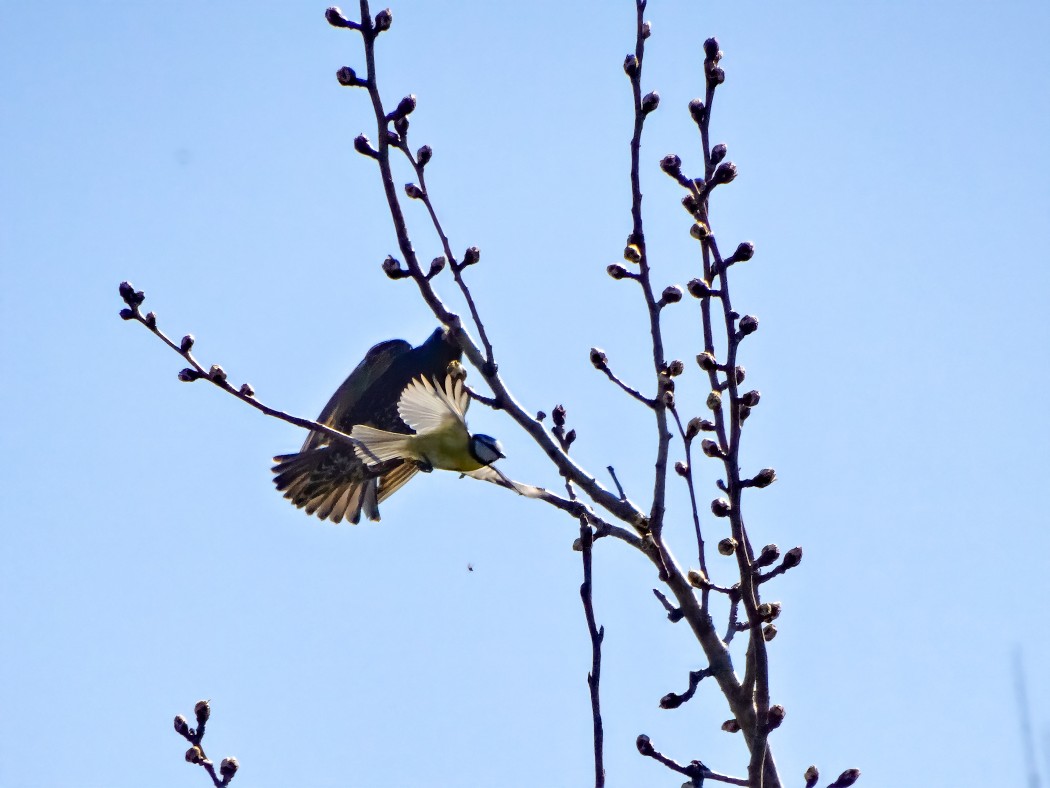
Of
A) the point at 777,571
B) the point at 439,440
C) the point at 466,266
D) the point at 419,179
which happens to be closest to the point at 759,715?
the point at 777,571

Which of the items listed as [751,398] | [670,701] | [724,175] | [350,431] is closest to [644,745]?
[670,701]

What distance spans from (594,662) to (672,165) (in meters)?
1.26

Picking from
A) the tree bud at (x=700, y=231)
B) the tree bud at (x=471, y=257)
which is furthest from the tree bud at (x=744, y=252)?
the tree bud at (x=471, y=257)

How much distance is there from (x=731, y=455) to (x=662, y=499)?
0.30m

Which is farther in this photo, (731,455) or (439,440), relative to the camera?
(439,440)

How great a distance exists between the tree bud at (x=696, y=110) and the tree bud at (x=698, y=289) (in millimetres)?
459

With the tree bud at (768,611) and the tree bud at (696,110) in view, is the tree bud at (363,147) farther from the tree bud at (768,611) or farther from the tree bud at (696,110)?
the tree bud at (768,611)

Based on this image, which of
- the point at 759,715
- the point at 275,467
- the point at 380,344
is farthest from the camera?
the point at 380,344

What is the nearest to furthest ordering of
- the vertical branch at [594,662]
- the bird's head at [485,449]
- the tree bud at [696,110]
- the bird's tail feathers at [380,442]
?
the vertical branch at [594,662] → the tree bud at [696,110] → the bird's head at [485,449] → the bird's tail feathers at [380,442]

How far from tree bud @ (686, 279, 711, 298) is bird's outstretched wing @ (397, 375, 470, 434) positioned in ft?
4.51

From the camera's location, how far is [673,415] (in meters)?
3.05

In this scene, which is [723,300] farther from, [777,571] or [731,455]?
[777,571]

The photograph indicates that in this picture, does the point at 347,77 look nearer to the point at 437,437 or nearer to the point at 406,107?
the point at 406,107

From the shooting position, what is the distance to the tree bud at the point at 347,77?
10.2 ft
